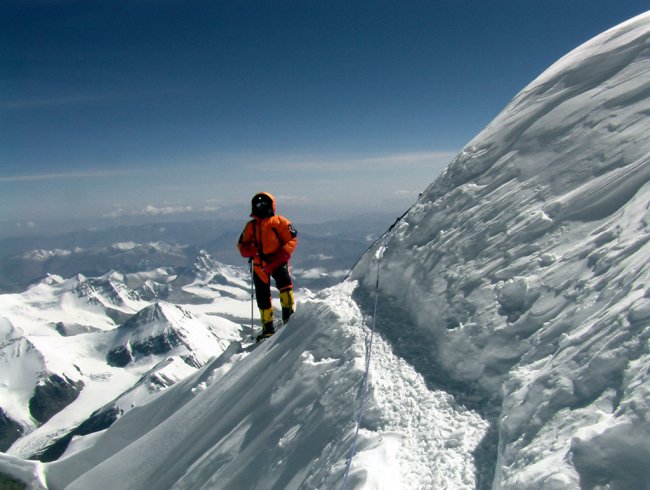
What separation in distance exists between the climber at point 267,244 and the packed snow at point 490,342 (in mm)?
1663

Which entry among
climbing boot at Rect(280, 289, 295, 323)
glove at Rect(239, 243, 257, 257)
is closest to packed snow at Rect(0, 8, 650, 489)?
climbing boot at Rect(280, 289, 295, 323)

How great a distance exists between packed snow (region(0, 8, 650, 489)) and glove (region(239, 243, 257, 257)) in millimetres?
2653

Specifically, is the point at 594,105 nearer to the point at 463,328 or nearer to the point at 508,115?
the point at 508,115

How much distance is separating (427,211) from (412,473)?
7.45m

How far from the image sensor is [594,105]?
9.55 m

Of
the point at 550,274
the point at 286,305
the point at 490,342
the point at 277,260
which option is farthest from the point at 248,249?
the point at 550,274

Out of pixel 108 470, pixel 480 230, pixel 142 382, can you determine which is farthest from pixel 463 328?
pixel 142 382

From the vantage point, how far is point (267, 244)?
12.9 m

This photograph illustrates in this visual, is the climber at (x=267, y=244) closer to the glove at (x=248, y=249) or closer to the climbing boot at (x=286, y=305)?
the glove at (x=248, y=249)

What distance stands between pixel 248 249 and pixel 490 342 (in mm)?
8351

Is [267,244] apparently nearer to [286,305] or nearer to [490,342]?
[286,305]

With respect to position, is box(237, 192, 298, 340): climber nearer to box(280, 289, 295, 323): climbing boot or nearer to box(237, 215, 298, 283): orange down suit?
box(237, 215, 298, 283): orange down suit

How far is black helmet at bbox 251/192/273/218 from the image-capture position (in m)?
12.6

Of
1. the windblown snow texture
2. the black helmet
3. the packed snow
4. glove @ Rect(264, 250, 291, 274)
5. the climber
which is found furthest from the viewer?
glove @ Rect(264, 250, 291, 274)
